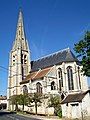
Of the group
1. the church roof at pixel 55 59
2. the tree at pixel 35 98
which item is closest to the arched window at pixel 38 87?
the tree at pixel 35 98

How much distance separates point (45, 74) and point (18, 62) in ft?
43.8

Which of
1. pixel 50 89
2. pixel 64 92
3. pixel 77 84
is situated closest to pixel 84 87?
pixel 77 84

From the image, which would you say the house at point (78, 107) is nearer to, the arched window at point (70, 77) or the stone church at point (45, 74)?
the stone church at point (45, 74)

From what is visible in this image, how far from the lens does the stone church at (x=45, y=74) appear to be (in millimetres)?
47125

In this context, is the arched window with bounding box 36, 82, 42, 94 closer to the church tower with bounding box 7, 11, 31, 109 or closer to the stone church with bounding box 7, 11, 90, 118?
the stone church with bounding box 7, 11, 90, 118

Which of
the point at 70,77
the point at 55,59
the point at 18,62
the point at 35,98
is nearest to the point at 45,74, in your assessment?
the point at 70,77

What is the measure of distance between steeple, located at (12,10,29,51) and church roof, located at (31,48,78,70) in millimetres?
6831

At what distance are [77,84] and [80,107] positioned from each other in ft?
58.8

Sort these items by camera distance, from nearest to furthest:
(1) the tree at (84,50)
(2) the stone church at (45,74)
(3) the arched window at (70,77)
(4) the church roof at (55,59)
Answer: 1. (1) the tree at (84,50)
2. (2) the stone church at (45,74)
3. (3) the arched window at (70,77)
4. (4) the church roof at (55,59)

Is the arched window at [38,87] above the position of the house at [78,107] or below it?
above

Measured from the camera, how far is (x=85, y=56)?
1061 inches

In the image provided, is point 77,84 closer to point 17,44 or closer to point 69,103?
point 69,103

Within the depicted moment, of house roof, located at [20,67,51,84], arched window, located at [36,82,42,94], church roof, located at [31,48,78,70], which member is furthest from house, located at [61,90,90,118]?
church roof, located at [31,48,78,70]

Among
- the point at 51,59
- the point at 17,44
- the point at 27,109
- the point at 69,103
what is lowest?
the point at 27,109
